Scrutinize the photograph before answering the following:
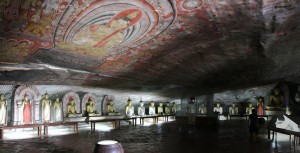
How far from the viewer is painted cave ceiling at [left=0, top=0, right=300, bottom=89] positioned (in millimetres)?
5762

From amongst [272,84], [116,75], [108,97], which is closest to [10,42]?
[116,75]

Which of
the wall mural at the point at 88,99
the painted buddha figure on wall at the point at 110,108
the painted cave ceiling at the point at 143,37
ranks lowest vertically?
the painted buddha figure on wall at the point at 110,108

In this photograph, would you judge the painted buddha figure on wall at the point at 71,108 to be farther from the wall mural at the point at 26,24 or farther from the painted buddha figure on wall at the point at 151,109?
the wall mural at the point at 26,24

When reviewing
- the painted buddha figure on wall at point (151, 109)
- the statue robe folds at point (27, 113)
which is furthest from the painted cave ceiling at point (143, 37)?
the painted buddha figure on wall at point (151, 109)

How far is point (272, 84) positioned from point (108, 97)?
11.2m

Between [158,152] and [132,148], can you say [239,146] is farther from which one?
[132,148]

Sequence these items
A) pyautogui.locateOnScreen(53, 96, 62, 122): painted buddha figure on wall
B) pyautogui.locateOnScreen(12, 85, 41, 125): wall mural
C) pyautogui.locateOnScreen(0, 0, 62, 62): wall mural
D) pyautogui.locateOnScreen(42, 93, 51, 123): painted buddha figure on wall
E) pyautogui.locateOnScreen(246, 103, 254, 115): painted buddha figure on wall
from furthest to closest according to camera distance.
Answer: pyautogui.locateOnScreen(246, 103, 254, 115): painted buddha figure on wall, pyautogui.locateOnScreen(53, 96, 62, 122): painted buddha figure on wall, pyautogui.locateOnScreen(42, 93, 51, 123): painted buddha figure on wall, pyautogui.locateOnScreen(12, 85, 41, 125): wall mural, pyautogui.locateOnScreen(0, 0, 62, 62): wall mural

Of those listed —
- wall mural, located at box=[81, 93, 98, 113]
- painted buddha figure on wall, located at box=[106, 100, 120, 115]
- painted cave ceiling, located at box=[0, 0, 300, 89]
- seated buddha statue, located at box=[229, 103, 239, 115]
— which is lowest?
seated buddha statue, located at box=[229, 103, 239, 115]

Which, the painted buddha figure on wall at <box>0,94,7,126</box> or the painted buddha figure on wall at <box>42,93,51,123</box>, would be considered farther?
the painted buddha figure on wall at <box>42,93,51,123</box>

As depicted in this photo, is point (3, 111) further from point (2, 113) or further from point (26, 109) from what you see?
point (26, 109)

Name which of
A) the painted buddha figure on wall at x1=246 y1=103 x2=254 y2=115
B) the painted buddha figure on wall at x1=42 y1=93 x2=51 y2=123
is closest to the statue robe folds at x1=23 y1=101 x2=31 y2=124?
the painted buddha figure on wall at x1=42 y1=93 x2=51 y2=123

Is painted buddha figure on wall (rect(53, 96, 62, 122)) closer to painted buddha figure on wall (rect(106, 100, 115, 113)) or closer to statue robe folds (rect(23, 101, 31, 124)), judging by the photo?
statue robe folds (rect(23, 101, 31, 124))

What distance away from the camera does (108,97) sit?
1817cm

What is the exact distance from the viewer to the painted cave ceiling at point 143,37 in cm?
576
